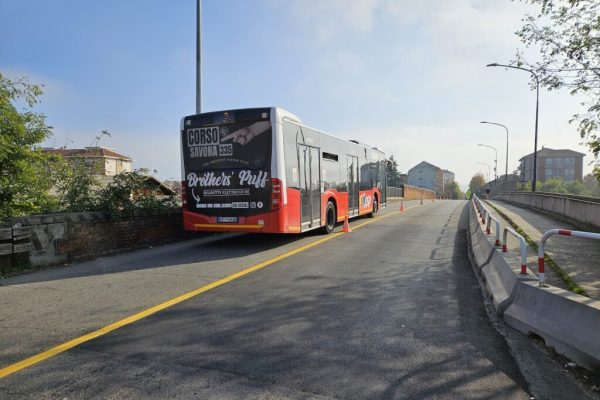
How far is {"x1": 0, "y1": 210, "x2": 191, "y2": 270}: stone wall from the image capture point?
824 cm

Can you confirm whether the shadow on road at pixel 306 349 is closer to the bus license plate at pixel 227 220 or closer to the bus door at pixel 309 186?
the bus license plate at pixel 227 220

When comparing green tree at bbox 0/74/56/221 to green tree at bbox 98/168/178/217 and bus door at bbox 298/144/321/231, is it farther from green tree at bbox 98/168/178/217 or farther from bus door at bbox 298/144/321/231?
bus door at bbox 298/144/321/231

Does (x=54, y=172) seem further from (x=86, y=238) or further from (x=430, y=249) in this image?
(x=430, y=249)

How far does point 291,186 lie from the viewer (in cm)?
1063

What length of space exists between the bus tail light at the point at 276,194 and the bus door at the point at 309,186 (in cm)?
131

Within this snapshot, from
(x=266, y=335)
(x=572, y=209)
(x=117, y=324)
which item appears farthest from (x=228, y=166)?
(x=572, y=209)

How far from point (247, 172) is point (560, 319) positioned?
290 inches

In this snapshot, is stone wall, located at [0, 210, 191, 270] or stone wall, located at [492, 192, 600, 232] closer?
stone wall, located at [0, 210, 191, 270]

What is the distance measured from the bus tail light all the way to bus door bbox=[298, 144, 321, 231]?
1312mm

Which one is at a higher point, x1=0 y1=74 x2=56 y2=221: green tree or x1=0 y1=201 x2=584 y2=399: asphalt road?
x1=0 y1=74 x2=56 y2=221: green tree

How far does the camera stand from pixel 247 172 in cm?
1024

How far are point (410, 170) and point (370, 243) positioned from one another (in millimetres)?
168359

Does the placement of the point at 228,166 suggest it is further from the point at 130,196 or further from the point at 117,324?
the point at 117,324

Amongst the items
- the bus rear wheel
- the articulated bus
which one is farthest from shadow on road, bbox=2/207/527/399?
the bus rear wheel
